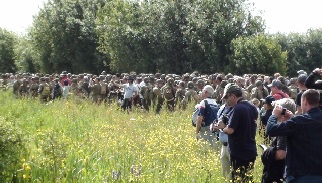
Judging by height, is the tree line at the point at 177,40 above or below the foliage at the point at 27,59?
above

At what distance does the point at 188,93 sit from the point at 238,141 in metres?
8.93

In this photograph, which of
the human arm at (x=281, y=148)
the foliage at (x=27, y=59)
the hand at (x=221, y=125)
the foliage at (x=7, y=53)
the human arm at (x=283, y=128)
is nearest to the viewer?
the human arm at (x=283, y=128)

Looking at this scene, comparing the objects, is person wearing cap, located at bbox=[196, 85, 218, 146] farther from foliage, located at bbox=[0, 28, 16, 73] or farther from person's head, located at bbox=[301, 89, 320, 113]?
foliage, located at bbox=[0, 28, 16, 73]

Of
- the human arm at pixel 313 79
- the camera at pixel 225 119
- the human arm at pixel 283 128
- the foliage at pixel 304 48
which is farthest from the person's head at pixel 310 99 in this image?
the foliage at pixel 304 48

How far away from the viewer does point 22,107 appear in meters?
17.9

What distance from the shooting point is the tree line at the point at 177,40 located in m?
35.1

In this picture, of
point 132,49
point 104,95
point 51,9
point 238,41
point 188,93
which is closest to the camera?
point 188,93

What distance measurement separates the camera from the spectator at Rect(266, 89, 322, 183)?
5.99 metres

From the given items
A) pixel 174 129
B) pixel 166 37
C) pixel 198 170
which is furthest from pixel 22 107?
pixel 166 37

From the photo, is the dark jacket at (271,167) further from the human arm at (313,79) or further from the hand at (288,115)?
the human arm at (313,79)

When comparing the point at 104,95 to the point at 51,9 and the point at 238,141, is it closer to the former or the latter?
the point at 238,141

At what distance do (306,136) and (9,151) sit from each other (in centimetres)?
413

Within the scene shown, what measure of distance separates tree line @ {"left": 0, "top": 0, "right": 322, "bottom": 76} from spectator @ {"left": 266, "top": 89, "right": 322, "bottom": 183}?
2797 cm

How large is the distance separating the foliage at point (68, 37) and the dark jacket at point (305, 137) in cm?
4385
